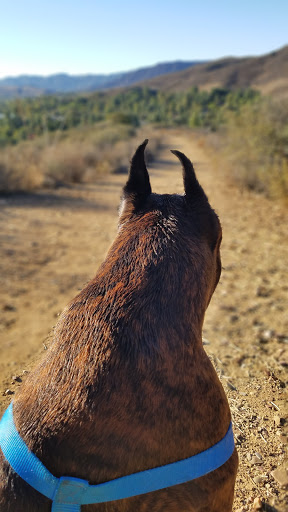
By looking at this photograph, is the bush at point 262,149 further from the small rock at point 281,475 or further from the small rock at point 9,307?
the small rock at point 281,475

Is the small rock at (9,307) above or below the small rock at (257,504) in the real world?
below

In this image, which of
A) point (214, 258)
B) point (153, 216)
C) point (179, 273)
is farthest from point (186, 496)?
point (153, 216)

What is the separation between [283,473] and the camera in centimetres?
240

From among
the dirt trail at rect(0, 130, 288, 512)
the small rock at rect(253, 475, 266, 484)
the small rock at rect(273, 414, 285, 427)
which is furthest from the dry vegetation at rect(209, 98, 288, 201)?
the small rock at rect(253, 475, 266, 484)

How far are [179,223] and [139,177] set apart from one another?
0.93ft

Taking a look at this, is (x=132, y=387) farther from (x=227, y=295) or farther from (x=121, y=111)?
(x=121, y=111)

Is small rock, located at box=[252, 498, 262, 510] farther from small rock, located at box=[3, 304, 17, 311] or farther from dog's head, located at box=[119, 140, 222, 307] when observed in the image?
small rock, located at box=[3, 304, 17, 311]

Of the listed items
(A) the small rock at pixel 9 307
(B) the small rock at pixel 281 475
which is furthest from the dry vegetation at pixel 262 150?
(B) the small rock at pixel 281 475

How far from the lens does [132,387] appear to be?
1151 millimetres

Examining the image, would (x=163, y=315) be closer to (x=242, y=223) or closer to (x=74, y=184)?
(x=242, y=223)

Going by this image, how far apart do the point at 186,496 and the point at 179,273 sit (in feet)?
2.29

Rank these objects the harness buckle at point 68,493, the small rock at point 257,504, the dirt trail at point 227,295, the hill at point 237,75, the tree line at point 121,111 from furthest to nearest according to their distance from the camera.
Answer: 1. the hill at point 237,75
2. the tree line at point 121,111
3. the dirt trail at point 227,295
4. the small rock at point 257,504
5. the harness buckle at point 68,493

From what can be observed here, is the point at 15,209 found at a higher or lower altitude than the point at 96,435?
lower

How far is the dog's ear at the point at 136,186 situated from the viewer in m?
1.60
